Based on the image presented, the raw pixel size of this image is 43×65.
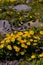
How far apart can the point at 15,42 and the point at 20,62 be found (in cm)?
56

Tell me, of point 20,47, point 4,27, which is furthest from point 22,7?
point 20,47

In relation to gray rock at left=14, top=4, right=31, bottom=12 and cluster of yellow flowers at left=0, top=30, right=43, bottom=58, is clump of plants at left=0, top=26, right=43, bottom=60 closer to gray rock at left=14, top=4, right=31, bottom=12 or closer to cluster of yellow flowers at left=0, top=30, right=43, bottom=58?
cluster of yellow flowers at left=0, top=30, right=43, bottom=58

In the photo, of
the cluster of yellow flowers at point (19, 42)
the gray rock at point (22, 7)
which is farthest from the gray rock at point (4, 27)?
the gray rock at point (22, 7)

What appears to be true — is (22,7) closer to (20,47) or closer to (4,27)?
(4,27)

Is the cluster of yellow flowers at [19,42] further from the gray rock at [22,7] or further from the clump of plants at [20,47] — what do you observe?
the gray rock at [22,7]

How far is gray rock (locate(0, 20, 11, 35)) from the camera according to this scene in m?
8.14

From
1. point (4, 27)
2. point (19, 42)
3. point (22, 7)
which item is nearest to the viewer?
point (19, 42)

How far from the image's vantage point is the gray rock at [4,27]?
8.14 m

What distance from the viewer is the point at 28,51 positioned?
7164mm

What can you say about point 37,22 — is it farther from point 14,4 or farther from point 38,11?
point 14,4

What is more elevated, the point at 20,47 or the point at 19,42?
the point at 19,42

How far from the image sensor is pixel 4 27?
328 inches

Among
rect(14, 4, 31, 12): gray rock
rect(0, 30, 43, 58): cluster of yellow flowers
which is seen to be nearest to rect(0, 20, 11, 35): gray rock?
rect(0, 30, 43, 58): cluster of yellow flowers

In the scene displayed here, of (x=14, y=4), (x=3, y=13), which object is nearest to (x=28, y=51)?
(x=3, y=13)
